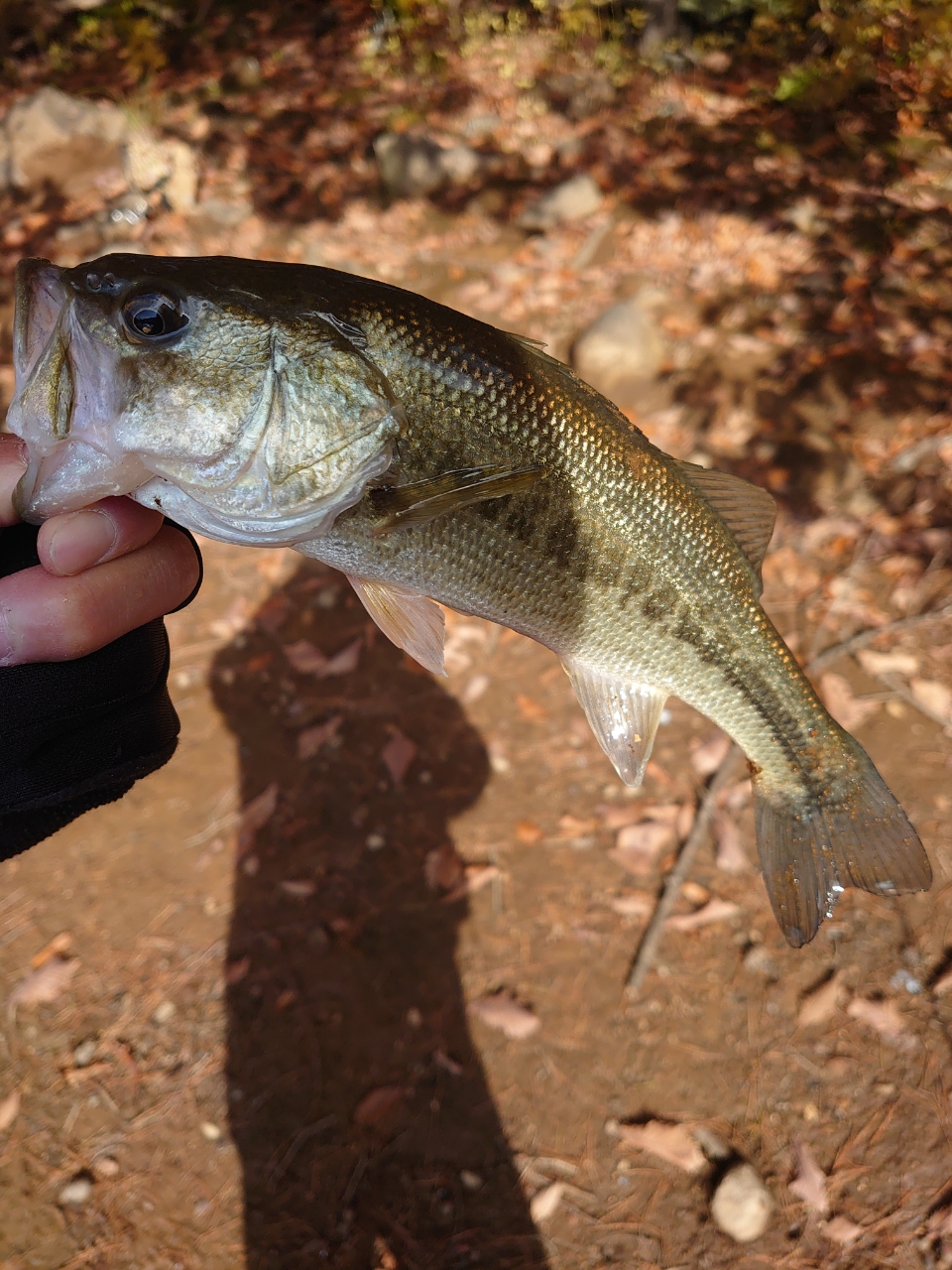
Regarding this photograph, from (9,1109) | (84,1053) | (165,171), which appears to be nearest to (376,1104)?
(84,1053)

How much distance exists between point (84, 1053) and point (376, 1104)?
149 cm

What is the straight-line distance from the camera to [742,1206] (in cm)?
341

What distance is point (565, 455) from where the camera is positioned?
196 centimetres

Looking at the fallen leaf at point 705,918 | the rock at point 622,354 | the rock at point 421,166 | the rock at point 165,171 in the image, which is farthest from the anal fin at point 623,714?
the rock at point 165,171

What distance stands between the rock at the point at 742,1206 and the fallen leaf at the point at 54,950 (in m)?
3.41

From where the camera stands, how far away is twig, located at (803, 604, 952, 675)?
188 inches

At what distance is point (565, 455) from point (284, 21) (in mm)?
11757

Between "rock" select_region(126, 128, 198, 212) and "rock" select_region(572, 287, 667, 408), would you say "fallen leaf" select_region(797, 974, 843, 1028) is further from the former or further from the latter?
"rock" select_region(126, 128, 198, 212)

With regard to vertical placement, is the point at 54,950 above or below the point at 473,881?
below

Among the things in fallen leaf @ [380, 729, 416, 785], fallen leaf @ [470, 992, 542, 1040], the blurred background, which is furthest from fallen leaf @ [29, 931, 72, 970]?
fallen leaf @ [470, 992, 542, 1040]

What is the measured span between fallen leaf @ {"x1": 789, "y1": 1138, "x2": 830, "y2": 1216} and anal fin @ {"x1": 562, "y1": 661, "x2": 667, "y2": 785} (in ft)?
7.83

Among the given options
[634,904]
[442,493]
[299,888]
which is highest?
[442,493]

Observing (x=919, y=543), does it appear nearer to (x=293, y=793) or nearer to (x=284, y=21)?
(x=293, y=793)

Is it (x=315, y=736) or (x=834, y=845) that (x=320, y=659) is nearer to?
(x=315, y=736)
